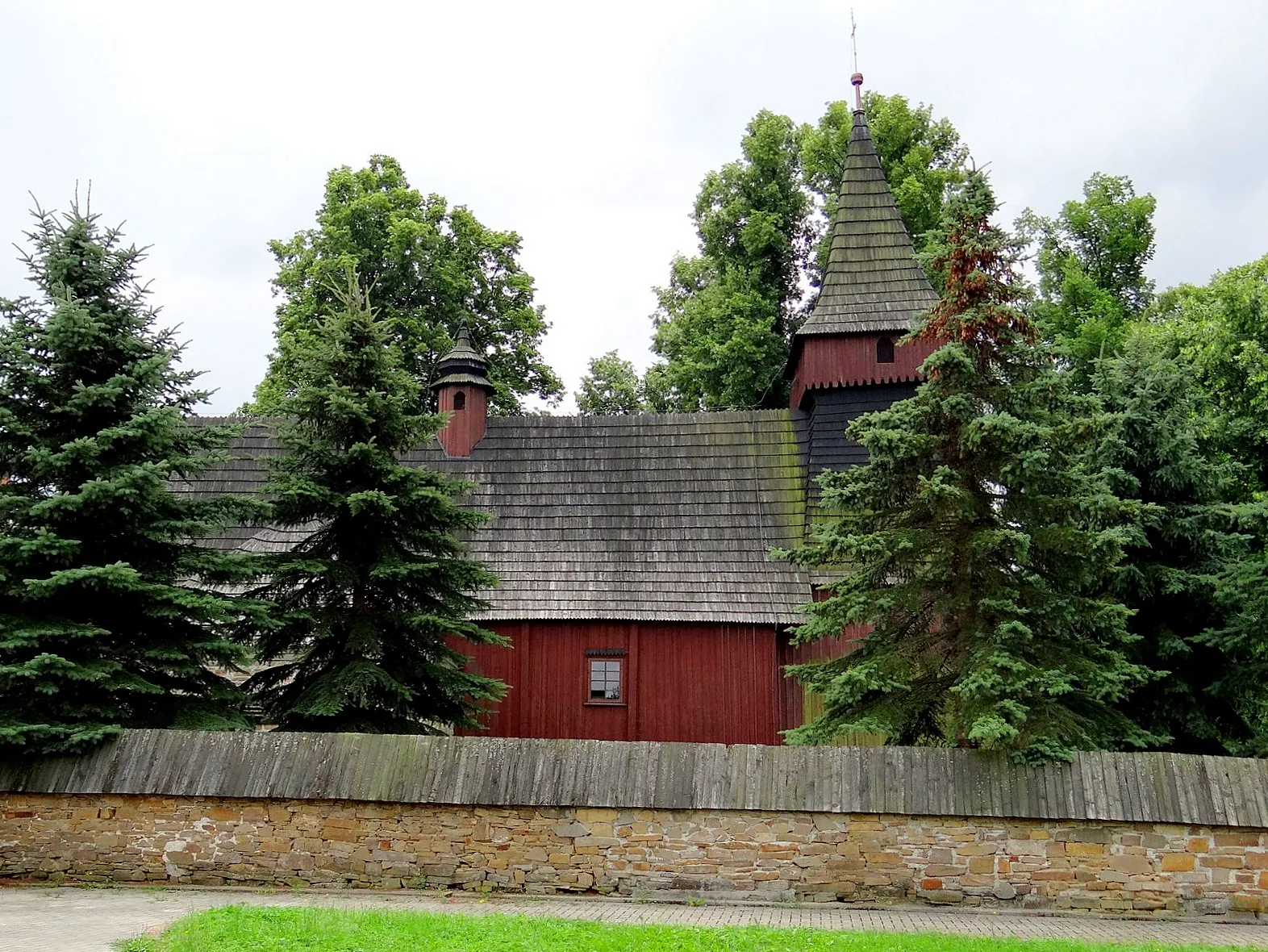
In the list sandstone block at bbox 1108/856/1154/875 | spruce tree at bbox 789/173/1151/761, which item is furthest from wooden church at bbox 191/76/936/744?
sandstone block at bbox 1108/856/1154/875

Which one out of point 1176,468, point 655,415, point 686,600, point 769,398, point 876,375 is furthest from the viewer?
point 769,398

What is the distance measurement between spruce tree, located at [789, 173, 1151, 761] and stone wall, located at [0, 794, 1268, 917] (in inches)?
48.7

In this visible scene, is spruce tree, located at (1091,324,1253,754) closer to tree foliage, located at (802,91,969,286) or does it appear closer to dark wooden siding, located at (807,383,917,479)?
dark wooden siding, located at (807,383,917,479)

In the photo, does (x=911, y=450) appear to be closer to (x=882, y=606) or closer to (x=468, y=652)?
(x=882, y=606)

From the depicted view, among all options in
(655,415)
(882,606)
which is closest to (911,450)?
(882,606)

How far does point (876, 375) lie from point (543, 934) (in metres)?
13.7

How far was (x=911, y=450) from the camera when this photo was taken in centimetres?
1173

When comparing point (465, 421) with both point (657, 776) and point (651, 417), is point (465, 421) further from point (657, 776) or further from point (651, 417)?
point (657, 776)

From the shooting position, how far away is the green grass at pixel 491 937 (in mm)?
7801

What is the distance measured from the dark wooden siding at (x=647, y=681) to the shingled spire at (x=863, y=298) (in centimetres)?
537

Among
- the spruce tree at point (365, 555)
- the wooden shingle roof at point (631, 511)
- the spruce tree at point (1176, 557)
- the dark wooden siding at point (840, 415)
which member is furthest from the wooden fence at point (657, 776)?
the dark wooden siding at point (840, 415)

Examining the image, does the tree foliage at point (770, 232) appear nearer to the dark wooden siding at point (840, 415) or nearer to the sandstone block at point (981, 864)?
the dark wooden siding at point (840, 415)

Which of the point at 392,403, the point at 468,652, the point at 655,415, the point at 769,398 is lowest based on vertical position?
the point at 468,652

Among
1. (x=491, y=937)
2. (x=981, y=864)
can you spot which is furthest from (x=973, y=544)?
(x=491, y=937)
